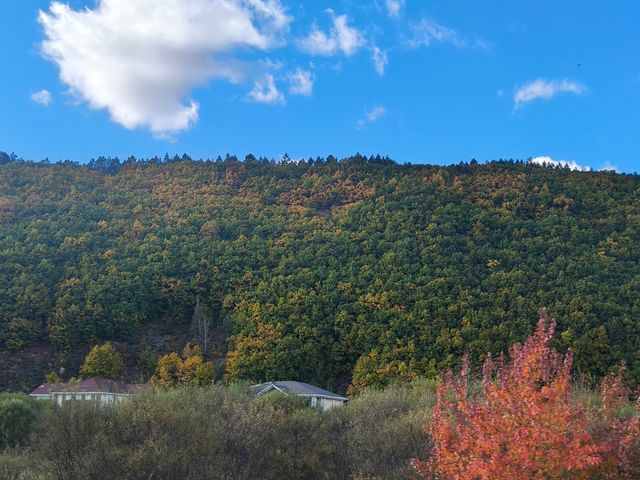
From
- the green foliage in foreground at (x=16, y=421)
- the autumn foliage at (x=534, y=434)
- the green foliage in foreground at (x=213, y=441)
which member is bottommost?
the green foliage in foreground at (x=16, y=421)

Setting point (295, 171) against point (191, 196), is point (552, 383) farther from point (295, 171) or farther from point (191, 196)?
point (295, 171)

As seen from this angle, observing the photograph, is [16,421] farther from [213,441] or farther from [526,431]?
[526,431]

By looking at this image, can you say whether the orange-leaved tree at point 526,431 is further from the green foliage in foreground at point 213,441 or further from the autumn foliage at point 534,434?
the green foliage in foreground at point 213,441

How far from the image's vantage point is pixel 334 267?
6938cm

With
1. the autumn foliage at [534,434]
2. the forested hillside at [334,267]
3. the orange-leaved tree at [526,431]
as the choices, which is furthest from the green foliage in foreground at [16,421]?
the forested hillside at [334,267]

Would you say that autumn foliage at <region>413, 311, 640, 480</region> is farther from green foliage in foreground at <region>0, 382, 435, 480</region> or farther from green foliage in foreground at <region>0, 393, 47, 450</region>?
green foliage in foreground at <region>0, 393, 47, 450</region>

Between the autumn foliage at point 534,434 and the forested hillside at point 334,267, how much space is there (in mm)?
37815

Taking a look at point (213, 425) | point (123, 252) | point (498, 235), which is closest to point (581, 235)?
point (498, 235)

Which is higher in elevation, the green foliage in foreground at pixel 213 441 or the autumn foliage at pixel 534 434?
the autumn foliage at pixel 534 434

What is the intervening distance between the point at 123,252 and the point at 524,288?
144 ft

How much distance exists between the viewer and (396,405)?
2597 centimetres

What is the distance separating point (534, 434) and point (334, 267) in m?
59.8

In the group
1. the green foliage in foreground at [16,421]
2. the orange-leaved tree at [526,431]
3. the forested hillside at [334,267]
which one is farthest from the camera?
the forested hillside at [334,267]

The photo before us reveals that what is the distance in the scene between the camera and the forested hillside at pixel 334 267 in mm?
55781
